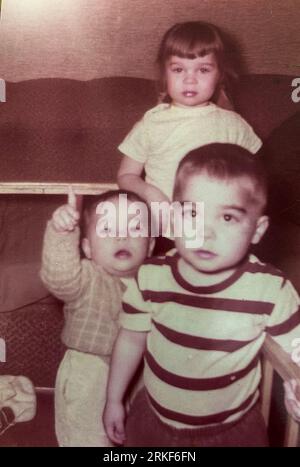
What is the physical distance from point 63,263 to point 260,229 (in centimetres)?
24

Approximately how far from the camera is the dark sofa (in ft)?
2.43

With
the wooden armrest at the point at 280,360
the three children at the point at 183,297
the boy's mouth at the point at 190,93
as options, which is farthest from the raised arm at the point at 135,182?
the wooden armrest at the point at 280,360

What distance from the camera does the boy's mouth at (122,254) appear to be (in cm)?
67

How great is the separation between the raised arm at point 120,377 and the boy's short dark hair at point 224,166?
0.60ft

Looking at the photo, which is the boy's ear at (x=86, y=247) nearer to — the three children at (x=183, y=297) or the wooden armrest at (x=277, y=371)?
the three children at (x=183, y=297)

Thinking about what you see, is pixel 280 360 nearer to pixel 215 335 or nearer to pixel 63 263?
pixel 215 335

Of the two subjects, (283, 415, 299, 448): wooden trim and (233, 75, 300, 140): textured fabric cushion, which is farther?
(233, 75, 300, 140): textured fabric cushion

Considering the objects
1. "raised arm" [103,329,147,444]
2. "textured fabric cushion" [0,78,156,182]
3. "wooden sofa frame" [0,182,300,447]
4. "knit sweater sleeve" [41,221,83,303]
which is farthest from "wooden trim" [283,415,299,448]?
"textured fabric cushion" [0,78,156,182]

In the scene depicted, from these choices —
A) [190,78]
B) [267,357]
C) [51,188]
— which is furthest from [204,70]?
[267,357]

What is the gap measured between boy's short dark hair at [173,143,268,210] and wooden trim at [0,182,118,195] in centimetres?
10

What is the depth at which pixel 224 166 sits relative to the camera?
63 cm

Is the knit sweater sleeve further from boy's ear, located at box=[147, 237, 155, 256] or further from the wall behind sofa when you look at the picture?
the wall behind sofa
